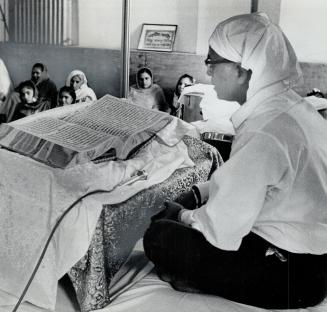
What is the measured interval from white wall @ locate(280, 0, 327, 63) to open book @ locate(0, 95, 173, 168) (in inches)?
19.0

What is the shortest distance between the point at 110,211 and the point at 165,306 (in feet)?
0.98

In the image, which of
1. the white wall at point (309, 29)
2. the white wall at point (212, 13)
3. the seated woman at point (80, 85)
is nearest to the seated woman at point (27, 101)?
the seated woman at point (80, 85)

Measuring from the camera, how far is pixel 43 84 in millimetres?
1994

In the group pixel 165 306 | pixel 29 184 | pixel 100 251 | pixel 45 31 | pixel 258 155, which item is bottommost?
pixel 165 306

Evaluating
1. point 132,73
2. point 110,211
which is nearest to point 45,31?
point 132,73

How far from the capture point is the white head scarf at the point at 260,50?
1.18 meters

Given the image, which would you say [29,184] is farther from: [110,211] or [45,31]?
[45,31]

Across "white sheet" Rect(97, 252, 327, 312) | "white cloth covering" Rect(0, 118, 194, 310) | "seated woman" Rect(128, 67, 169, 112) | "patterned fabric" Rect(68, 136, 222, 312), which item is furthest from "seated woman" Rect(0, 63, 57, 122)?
"white sheet" Rect(97, 252, 327, 312)

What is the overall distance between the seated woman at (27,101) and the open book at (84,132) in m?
→ 0.44

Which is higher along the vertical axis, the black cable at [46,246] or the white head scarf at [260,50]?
the white head scarf at [260,50]

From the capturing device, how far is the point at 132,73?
1.97 metres

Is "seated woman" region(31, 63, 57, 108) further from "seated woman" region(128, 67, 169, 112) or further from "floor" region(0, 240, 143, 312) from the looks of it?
"floor" region(0, 240, 143, 312)

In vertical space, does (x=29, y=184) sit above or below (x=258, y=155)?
below

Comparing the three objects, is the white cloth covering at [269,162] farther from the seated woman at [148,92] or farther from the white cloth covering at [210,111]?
the seated woman at [148,92]
